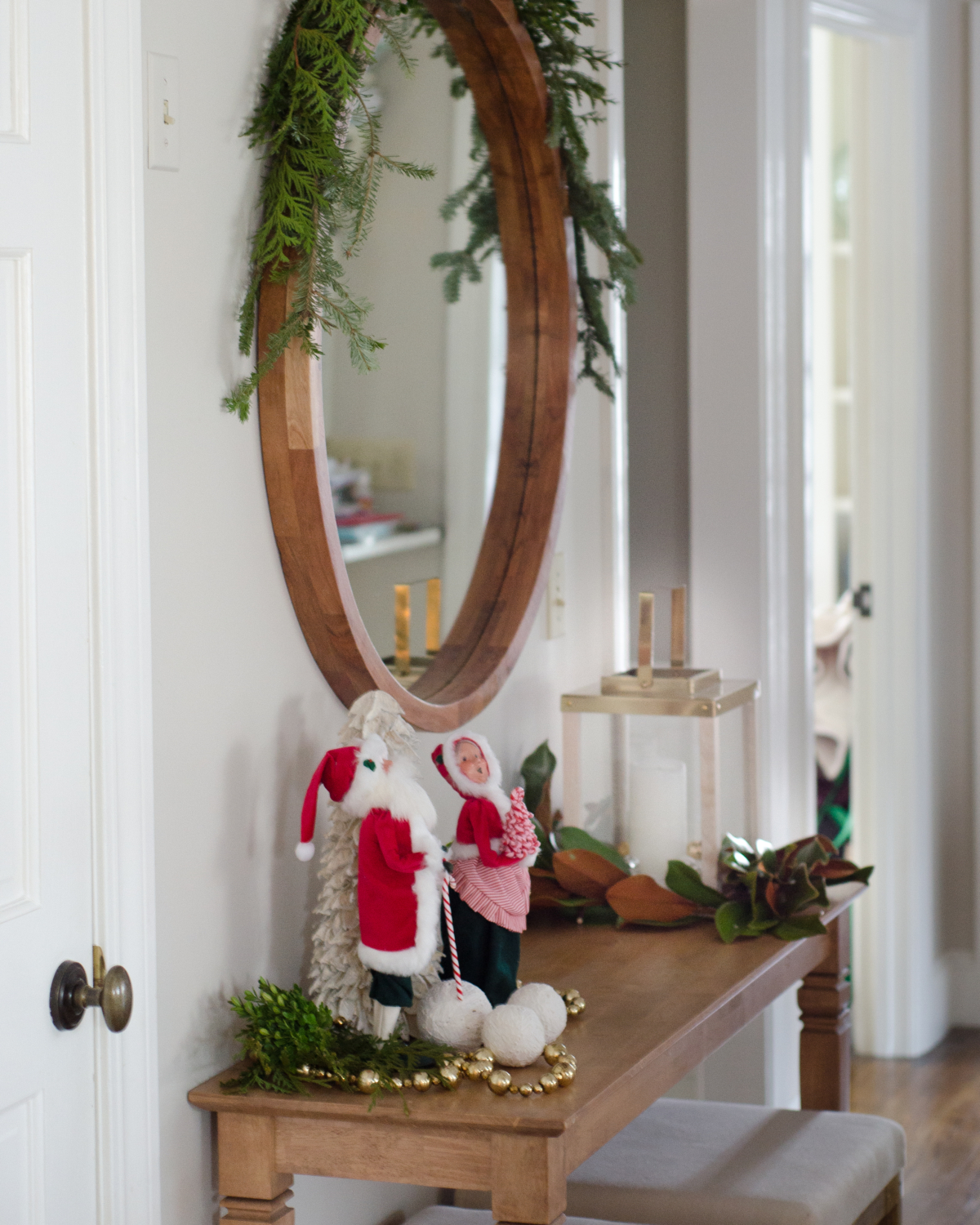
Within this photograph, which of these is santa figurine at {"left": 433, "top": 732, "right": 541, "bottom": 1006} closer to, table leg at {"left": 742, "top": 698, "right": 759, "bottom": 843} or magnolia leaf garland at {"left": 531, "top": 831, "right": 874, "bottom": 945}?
magnolia leaf garland at {"left": 531, "top": 831, "right": 874, "bottom": 945}

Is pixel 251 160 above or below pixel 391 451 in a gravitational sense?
above

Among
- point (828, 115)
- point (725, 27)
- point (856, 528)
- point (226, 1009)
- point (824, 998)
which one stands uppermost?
point (828, 115)

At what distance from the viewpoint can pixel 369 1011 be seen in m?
1.41

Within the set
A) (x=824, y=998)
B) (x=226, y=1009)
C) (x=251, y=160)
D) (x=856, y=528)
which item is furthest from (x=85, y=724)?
(x=856, y=528)

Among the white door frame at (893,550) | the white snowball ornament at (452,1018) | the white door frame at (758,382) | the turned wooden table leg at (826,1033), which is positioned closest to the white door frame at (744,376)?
the white door frame at (758,382)

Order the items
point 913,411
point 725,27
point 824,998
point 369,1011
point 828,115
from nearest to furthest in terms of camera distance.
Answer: point 369,1011, point 824,998, point 725,27, point 913,411, point 828,115

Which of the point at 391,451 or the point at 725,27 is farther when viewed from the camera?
the point at 725,27

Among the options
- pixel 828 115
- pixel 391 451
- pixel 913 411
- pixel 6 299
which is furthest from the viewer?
pixel 828 115

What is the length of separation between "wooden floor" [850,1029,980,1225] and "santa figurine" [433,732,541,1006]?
136 cm

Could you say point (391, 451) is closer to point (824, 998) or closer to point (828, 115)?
point (824, 998)

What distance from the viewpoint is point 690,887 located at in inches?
74.5

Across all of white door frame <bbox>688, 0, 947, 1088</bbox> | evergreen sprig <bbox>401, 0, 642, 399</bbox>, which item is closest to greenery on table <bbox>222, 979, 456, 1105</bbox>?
evergreen sprig <bbox>401, 0, 642, 399</bbox>

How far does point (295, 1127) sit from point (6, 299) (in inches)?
29.9

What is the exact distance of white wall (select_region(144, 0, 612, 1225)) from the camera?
1333 millimetres
